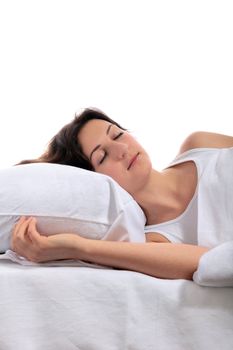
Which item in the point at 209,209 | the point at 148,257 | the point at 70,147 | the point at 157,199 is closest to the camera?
the point at 148,257

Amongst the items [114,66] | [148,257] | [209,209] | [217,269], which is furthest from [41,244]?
[114,66]

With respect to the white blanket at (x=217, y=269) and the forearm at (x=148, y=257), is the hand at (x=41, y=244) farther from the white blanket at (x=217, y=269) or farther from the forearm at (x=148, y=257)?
the white blanket at (x=217, y=269)

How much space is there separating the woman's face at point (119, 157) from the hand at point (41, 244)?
395mm

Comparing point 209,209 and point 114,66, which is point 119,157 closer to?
point 209,209

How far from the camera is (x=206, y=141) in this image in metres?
1.80

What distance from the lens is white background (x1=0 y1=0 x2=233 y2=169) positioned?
2355 mm

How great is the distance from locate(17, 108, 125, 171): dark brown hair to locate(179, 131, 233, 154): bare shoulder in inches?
9.7

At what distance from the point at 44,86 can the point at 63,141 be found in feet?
2.16

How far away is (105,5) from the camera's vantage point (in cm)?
236

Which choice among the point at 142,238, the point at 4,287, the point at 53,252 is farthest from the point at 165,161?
the point at 4,287

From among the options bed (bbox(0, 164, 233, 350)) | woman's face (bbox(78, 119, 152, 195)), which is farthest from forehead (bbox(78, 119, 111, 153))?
bed (bbox(0, 164, 233, 350))

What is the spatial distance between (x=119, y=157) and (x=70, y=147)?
8.1 inches

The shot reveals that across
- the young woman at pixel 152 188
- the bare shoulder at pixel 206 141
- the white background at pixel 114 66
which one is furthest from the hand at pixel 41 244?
the white background at pixel 114 66

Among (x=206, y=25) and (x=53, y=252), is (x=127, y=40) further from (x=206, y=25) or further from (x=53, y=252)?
(x=53, y=252)
